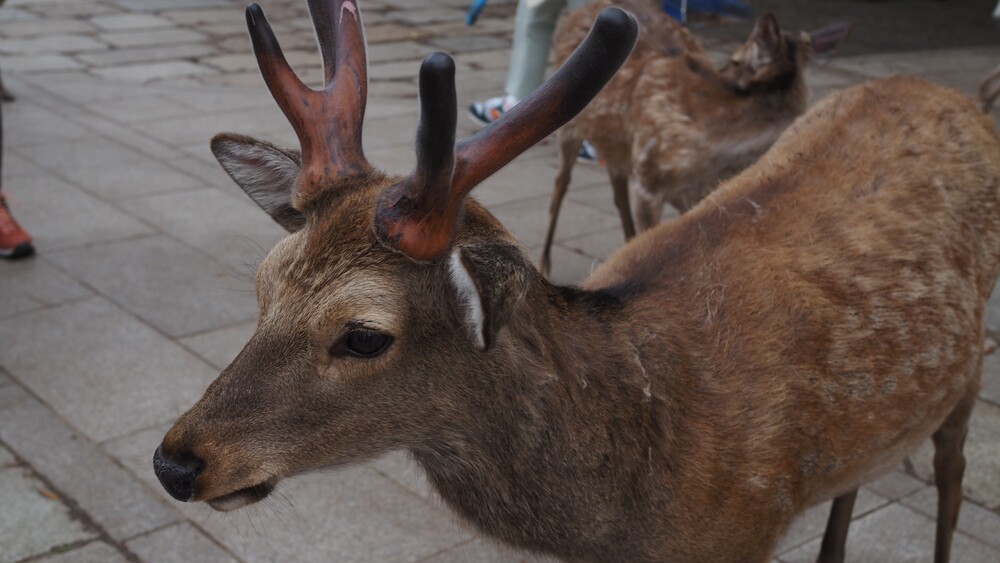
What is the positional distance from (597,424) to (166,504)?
2.08 metres

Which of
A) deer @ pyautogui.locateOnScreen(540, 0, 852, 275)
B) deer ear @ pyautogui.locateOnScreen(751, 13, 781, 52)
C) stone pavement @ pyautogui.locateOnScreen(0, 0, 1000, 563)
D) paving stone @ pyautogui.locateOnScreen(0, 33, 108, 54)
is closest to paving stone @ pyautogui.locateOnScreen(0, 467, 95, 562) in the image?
stone pavement @ pyautogui.locateOnScreen(0, 0, 1000, 563)

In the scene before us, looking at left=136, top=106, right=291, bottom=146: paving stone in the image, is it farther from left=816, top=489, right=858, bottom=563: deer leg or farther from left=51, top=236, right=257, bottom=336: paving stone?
left=816, top=489, right=858, bottom=563: deer leg

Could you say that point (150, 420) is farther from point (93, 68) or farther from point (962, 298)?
point (93, 68)

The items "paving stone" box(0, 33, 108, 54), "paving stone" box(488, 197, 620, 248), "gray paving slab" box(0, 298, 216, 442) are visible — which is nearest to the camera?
"gray paving slab" box(0, 298, 216, 442)

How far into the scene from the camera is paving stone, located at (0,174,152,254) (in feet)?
21.8

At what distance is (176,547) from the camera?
3.92m

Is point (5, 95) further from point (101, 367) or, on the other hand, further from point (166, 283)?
point (101, 367)

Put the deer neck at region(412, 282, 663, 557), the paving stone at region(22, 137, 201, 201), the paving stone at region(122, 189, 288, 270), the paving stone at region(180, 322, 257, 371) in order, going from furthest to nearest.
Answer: the paving stone at region(22, 137, 201, 201)
the paving stone at region(122, 189, 288, 270)
the paving stone at region(180, 322, 257, 371)
the deer neck at region(412, 282, 663, 557)

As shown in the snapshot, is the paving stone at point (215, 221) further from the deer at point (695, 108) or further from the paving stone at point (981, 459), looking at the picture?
the paving stone at point (981, 459)

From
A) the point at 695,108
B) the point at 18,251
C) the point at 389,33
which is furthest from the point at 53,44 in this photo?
the point at 695,108

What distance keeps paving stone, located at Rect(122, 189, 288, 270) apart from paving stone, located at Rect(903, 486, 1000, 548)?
3574mm

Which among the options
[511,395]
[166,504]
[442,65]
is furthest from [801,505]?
[166,504]

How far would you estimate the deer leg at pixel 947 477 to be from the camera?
3.84 meters

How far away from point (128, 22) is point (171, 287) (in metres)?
7.17
